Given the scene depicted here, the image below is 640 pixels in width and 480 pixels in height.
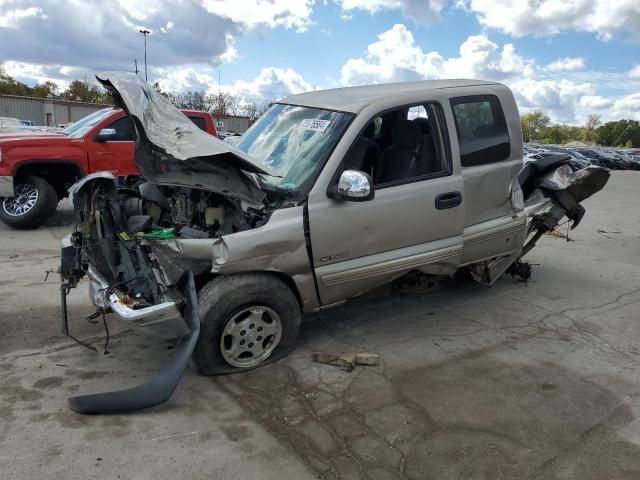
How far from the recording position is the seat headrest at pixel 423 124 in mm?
4464

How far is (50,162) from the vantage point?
8.23 m

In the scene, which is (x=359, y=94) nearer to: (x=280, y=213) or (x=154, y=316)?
(x=280, y=213)

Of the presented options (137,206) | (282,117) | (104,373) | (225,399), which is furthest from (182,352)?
(282,117)

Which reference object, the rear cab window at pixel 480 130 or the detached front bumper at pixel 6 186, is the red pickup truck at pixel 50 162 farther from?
the rear cab window at pixel 480 130

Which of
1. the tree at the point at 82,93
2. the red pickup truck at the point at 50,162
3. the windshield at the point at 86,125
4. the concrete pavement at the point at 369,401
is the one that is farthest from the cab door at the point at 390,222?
the tree at the point at 82,93

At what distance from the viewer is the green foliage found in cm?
10900

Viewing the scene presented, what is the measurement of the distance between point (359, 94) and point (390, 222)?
3.83 ft

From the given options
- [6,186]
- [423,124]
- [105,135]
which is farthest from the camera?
[105,135]

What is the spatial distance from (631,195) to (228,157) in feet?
60.5

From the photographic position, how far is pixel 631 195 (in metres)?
18.3

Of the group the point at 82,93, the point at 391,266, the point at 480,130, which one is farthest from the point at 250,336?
the point at 82,93

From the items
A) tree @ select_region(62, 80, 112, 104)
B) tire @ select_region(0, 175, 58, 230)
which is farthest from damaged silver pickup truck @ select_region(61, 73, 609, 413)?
tree @ select_region(62, 80, 112, 104)

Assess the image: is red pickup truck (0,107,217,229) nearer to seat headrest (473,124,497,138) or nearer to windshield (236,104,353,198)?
windshield (236,104,353,198)

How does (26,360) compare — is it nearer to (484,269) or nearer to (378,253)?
(378,253)
